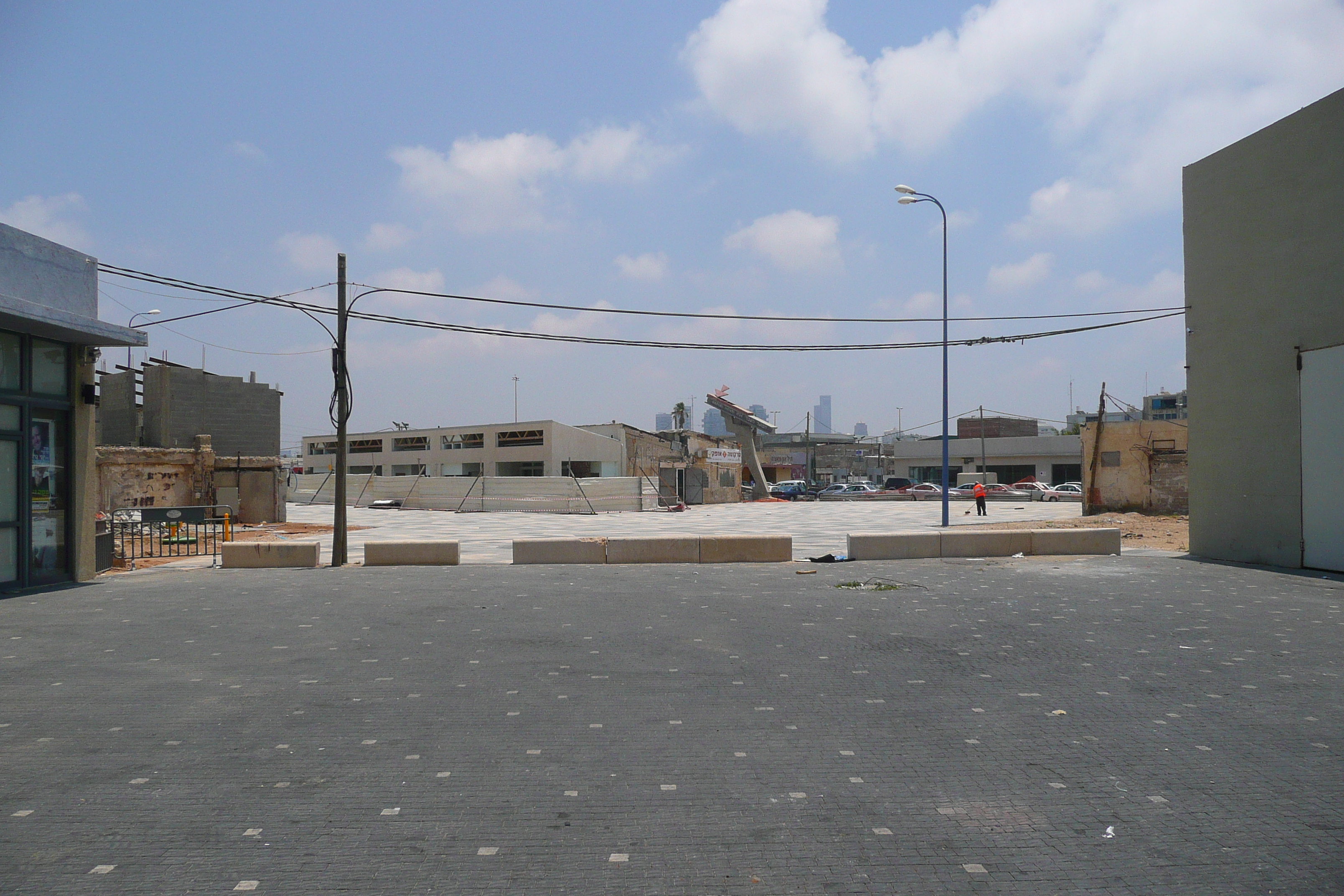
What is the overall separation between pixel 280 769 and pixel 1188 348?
68.6 feet

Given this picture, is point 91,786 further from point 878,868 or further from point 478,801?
point 878,868

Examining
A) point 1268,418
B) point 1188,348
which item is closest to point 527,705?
point 1268,418

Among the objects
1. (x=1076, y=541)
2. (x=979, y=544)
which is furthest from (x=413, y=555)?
(x=1076, y=541)

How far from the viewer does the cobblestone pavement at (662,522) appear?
2547 centimetres

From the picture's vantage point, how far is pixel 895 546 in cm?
1928

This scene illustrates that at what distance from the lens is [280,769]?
5.42 metres

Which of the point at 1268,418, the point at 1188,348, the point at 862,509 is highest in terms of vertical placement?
the point at 1188,348

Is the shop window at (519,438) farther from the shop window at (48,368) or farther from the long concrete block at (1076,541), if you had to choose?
the shop window at (48,368)

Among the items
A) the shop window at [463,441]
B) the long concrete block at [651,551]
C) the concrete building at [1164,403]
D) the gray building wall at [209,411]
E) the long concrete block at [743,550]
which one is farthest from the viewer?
the concrete building at [1164,403]

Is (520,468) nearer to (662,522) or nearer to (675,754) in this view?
(662,522)

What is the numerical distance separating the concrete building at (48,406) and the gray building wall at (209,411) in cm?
2902

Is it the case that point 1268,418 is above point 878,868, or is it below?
above

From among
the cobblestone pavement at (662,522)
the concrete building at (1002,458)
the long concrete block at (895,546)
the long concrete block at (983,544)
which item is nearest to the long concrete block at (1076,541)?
the long concrete block at (983,544)

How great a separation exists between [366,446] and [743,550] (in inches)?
2345
